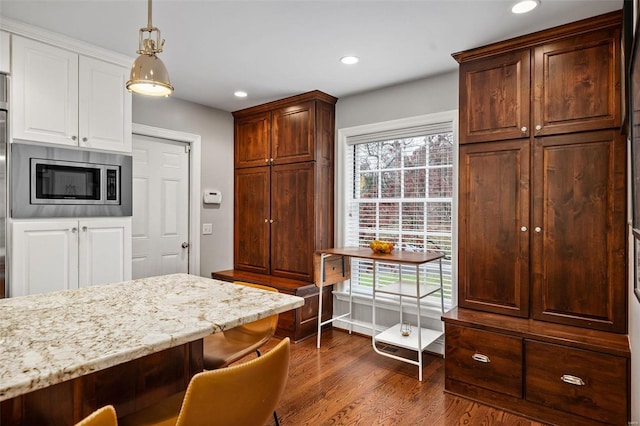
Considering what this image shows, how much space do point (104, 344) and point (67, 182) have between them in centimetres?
209

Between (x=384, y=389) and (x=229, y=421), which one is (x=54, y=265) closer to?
(x=229, y=421)

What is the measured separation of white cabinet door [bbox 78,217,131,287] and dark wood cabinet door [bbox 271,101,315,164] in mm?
1745

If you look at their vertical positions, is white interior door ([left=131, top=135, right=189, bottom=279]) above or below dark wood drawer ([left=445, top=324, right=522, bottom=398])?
above

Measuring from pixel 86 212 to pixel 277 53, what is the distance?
6.11 ft

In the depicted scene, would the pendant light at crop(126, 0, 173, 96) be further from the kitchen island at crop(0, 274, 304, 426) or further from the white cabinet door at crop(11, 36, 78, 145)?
the white cabinet door at crop(11, 36, 78, 145)

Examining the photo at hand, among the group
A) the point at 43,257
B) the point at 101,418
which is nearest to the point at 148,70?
the point at 101,418

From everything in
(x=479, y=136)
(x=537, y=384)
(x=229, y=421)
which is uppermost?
(x=479, y=136)

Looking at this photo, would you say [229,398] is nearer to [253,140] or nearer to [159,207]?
[159,207]

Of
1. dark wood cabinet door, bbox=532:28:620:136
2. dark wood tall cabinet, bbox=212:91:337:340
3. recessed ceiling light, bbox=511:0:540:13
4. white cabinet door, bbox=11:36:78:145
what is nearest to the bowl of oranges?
dark wood tall cabinet, bbox=212:91:337:340

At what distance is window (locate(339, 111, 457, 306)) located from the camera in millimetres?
3387

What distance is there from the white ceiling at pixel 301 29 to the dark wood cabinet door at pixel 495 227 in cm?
81

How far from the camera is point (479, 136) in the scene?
2.74m

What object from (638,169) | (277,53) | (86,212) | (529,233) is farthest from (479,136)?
(86,212)

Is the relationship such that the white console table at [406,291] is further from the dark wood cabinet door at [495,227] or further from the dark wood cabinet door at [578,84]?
the dark wood cabinet door at [578,84]
